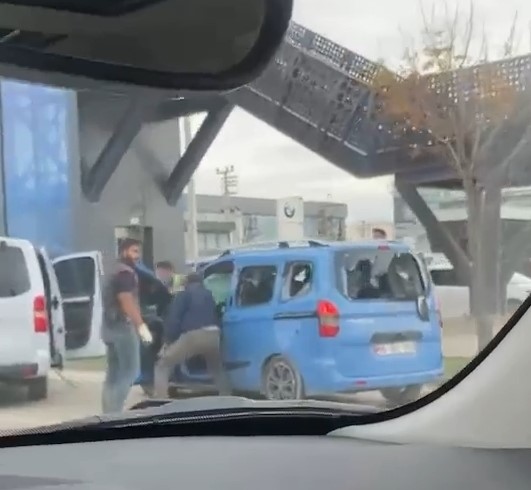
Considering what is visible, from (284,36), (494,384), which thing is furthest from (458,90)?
(284,36)

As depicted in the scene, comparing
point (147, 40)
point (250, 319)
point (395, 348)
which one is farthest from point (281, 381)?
point (147, 40)

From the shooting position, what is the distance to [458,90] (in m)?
2.47

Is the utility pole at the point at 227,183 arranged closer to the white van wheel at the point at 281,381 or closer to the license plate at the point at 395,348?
the white van wheel at the point at 281,381

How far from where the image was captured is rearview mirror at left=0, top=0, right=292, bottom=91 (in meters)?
1.59

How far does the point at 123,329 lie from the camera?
2652mm

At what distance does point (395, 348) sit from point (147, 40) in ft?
4.16

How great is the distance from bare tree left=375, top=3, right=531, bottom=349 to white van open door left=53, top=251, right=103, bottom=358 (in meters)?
0.94

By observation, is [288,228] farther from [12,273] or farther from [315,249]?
[12,273]

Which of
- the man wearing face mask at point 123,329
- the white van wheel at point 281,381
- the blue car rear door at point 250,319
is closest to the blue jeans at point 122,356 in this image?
the man wearing face mask at point 123,329

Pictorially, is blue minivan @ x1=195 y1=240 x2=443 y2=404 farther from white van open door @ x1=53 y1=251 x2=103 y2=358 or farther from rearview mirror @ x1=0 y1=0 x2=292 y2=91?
rearview mirror @ x1=0 y1=0 x2=292 y2=91

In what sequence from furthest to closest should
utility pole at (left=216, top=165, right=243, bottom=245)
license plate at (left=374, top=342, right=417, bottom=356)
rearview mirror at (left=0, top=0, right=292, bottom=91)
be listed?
utility pole at (left=216, top=165, right=243, bottom=245), license plate at (left=374, top=342, right=417, bottom=356), rearview mirror at (left=0, top=0, right=292, bottom=91)

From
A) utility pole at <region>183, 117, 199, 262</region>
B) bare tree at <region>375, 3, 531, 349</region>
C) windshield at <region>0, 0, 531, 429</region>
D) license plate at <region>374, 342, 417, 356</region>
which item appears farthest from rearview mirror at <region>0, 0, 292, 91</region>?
license plate at <region>374, 342, 417, 356</region>

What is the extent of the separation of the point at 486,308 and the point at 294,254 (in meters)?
0.55

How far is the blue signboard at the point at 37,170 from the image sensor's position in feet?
8.80
